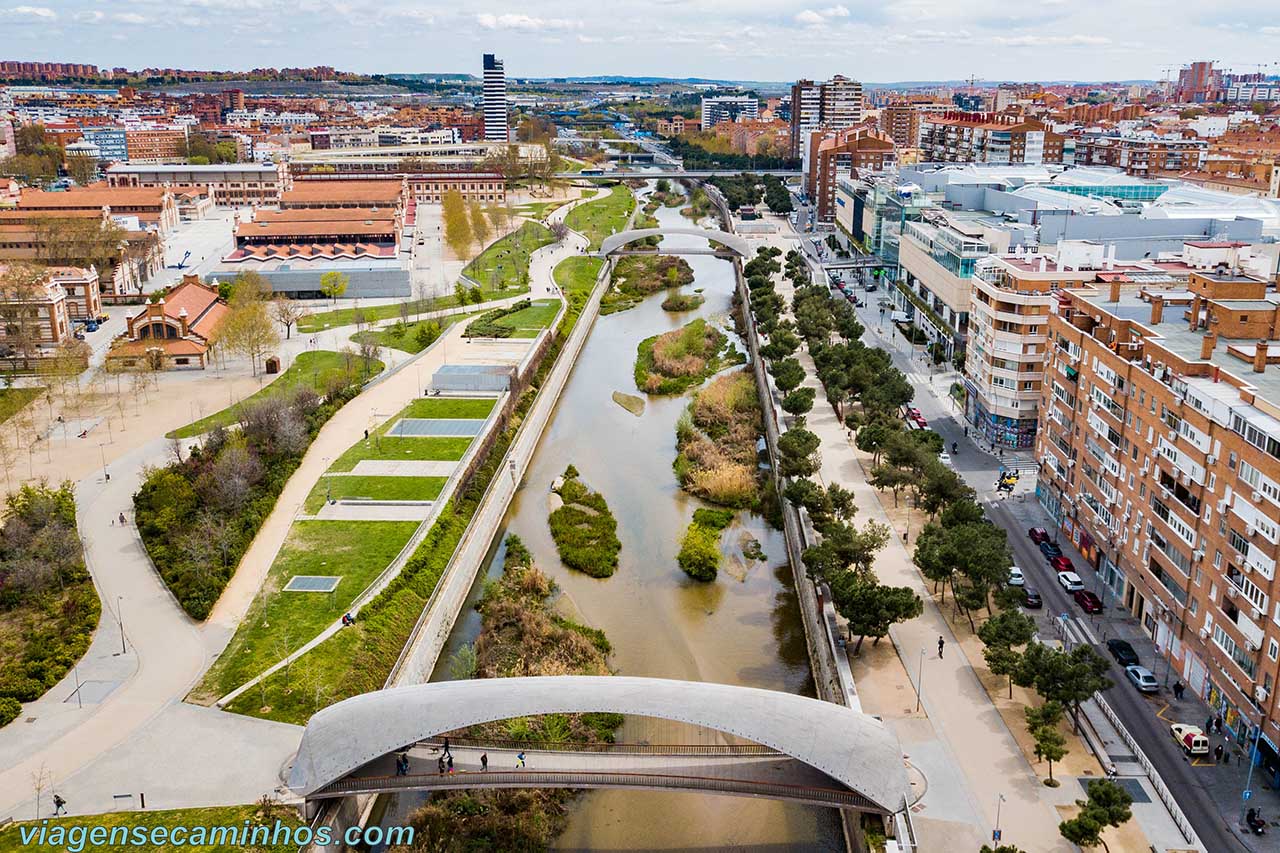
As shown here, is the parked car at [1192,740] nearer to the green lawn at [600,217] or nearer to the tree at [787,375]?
the tree at [787,375]

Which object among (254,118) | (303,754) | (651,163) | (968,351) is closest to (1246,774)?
(303,754)

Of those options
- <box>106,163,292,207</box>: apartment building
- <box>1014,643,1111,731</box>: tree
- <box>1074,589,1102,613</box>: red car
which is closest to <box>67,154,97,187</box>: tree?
<box>106,163,292,207</box>: apartment building

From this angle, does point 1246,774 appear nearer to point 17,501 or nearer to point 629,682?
point 629,682

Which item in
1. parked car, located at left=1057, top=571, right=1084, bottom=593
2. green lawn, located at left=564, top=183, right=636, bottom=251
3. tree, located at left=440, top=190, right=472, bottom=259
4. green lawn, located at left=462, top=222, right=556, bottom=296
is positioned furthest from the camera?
green lawn, located at left=564, top=183, right=636, bottom=251

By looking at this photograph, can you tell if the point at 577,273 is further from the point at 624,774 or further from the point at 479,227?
the point at 624,774

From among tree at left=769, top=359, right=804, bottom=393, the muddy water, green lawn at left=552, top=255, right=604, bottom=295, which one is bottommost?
the muddy water

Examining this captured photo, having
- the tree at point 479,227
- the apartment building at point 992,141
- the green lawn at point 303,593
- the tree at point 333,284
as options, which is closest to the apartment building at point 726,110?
the apartment building at point 992,141

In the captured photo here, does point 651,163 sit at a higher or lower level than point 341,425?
higher

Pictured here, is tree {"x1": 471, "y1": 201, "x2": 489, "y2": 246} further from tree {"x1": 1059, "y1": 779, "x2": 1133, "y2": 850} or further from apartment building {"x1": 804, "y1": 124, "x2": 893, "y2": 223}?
tree {"x1": 1059, "y1": 779, "x2": 1133, "y2": 850}
